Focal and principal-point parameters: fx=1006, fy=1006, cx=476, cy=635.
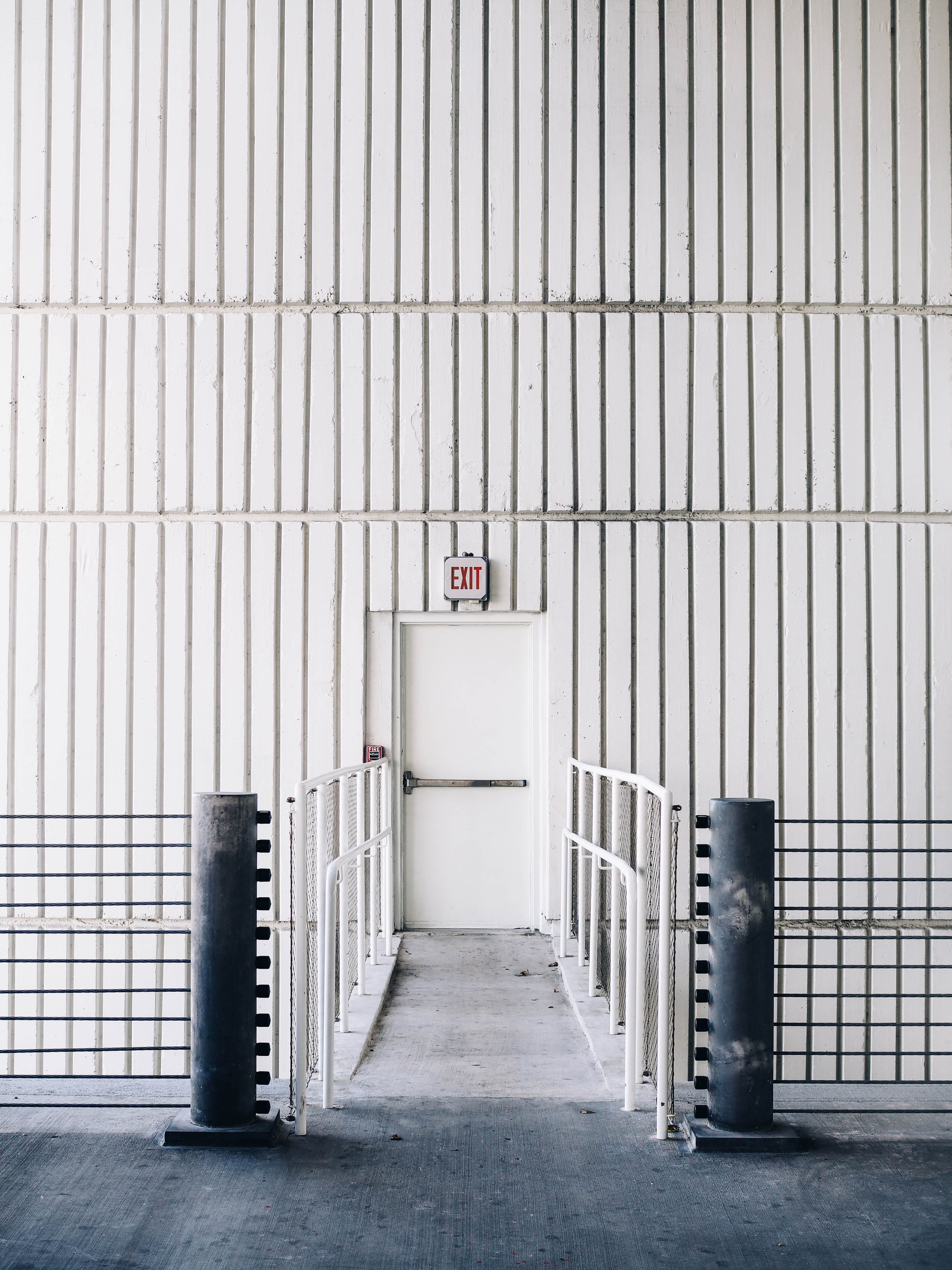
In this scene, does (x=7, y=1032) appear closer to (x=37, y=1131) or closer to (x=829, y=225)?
(x=37, y=1131)

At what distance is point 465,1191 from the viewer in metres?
2.90

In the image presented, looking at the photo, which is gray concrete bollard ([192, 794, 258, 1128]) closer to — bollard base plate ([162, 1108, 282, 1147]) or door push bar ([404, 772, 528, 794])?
bollard base plate ([162, 1108, 282, 1147])

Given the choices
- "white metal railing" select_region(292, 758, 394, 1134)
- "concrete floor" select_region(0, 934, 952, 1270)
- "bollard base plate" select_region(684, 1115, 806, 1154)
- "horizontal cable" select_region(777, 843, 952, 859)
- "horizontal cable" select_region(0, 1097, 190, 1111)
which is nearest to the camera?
"concrete floor" select_region(0, 934, 952, 1270)

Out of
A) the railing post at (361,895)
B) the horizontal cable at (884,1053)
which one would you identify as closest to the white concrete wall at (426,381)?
the railing post at (361,895)

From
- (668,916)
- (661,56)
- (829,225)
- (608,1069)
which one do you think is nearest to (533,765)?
(608,1069)

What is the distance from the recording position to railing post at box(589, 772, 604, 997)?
5.23 metres

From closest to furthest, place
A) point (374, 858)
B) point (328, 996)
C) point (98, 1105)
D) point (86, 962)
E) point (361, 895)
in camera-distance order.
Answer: point (98, 1105)
point (328, 996)
point (361, 895)
point (374, 858)
point (86, 962)

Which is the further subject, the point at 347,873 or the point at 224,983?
the point at 347,873

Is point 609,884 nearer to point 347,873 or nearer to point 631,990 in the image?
point 347,873

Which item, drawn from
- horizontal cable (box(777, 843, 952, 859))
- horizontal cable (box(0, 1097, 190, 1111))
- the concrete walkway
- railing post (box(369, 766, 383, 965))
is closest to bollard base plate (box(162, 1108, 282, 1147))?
horizontal cable (box(0, 1097, 190, 1111))

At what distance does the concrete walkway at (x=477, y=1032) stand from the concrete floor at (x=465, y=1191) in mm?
→ 36

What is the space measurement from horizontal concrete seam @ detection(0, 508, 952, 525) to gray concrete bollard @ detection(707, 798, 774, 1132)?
3926 millimetres

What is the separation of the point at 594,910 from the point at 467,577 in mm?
2534

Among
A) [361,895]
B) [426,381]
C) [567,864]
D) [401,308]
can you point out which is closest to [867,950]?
[567,864]
